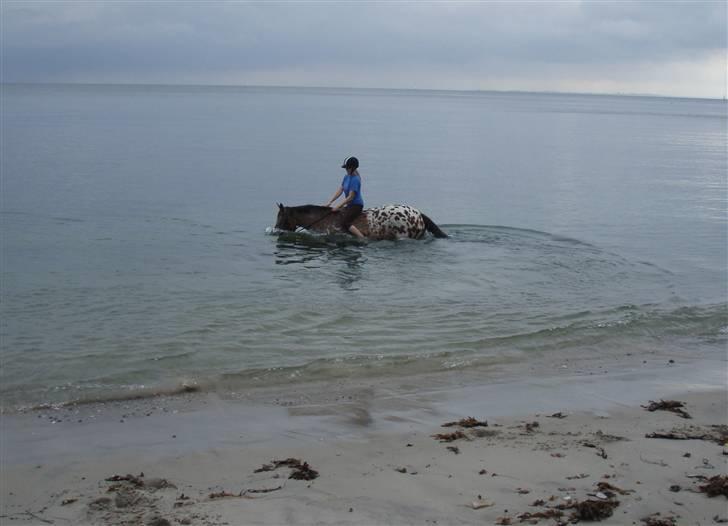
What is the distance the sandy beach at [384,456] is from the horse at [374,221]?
8.49m

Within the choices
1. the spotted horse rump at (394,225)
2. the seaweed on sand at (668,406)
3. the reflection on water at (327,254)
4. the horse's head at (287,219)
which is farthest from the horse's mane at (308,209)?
the seaweed on sand at (668,406)

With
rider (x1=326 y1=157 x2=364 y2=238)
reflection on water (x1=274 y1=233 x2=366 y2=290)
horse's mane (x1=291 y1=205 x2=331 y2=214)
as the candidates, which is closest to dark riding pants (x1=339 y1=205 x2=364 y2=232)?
rider (x1=326 y1=157 x2=364 y2=238)

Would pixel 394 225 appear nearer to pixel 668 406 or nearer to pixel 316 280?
pixel 316 280

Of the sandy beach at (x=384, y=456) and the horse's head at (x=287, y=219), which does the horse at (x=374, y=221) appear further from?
the sandy beach at (x=384, y=456)

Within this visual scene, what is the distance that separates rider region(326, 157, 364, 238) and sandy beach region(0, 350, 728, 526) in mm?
8225

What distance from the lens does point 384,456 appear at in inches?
253

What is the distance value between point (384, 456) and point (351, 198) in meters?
10.7

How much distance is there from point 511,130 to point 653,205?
46855 millimetres

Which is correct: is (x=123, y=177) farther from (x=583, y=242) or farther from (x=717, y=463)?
(x=717, y=463)

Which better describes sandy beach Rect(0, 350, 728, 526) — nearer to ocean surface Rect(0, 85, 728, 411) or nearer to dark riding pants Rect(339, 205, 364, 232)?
ocean surface Rect(0, 85, 728, 411)

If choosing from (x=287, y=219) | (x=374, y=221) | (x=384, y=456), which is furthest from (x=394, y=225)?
(x=384, y=456)

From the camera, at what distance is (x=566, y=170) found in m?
37.0

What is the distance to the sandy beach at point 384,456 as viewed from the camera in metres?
5.39

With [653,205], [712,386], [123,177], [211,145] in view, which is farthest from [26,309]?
[211,145]
